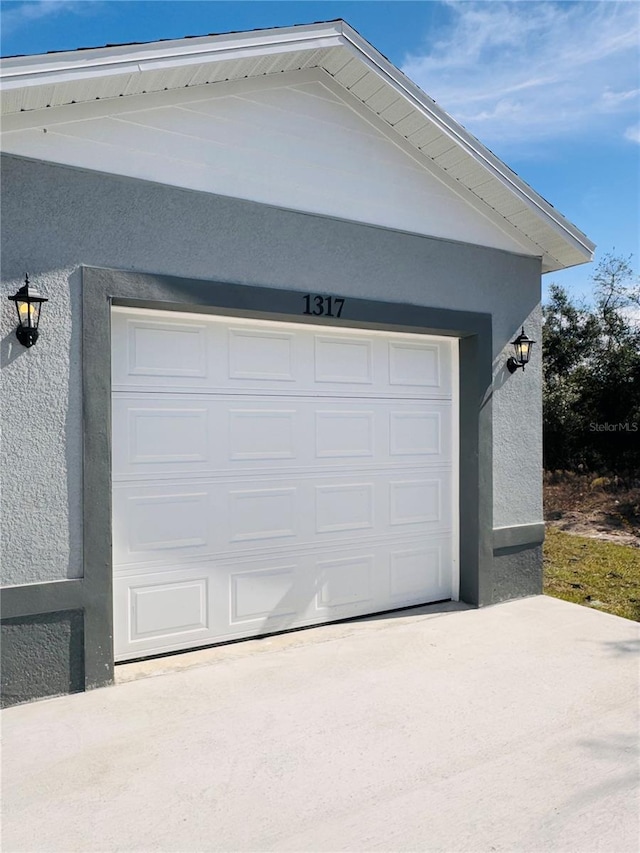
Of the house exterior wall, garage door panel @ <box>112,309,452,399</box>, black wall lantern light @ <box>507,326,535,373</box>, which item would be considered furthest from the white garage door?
black wall lantern light @ <box>507,326,535,373</box>

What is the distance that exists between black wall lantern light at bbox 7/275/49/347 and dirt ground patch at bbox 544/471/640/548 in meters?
8.54

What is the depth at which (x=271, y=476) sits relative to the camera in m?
5.01

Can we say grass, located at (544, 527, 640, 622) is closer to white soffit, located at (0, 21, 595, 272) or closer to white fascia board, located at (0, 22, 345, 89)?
white soffit, located at (0, 21, 595, 272)

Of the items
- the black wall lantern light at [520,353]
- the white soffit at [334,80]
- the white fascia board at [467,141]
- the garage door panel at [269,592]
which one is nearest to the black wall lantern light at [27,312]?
the white soffit at [334,80]

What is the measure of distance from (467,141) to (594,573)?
516cm

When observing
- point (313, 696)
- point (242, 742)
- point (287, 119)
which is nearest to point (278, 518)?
point (313, 696)

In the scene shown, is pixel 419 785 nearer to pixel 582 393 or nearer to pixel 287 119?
pixel 287 119

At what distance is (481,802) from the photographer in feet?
9.15

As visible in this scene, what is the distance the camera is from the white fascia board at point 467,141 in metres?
4.71

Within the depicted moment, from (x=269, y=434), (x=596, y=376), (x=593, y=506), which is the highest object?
(x=596, y=376)

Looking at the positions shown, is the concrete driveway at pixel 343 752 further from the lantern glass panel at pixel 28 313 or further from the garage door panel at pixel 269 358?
the lantern glass panel at pixel 28 313

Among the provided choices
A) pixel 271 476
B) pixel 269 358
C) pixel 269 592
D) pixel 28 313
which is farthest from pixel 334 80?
pixel 269 592

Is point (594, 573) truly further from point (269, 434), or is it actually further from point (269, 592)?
point (269, 434)

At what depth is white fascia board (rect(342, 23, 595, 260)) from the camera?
4.71 meters
